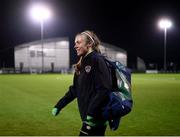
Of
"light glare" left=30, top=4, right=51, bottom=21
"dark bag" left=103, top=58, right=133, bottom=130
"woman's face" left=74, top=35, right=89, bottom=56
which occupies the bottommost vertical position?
"dark bag" left=103, top=58, right=133, bottom=130

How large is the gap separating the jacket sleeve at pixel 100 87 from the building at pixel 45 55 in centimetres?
6756

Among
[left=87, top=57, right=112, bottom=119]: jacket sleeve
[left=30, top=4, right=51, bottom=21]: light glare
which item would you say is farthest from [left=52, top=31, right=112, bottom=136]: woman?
[left=30, top=4, right=51, bottom=21]: light glare

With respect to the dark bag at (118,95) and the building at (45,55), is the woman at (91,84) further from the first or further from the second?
the building at (45,55)

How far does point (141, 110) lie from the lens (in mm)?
13383

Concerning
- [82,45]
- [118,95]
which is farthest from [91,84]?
[82,45]

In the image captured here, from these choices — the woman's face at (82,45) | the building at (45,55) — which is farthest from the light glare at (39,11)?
the woman's face at (82,45)

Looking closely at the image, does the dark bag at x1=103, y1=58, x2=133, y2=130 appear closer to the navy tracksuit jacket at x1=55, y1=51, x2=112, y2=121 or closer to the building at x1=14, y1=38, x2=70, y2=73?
the navy tracksuit jacket at x1=55, y1=51, x2=112, y2=121

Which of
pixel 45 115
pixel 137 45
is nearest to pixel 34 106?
pixel 45 115

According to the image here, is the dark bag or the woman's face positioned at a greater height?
the woman's face

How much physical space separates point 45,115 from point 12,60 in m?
63.2

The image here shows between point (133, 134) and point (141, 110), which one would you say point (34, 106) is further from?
point (133, 134)

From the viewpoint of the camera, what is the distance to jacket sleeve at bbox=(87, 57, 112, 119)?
4.49 meters

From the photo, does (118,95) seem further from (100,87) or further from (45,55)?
A: (45,55)

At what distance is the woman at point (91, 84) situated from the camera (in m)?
4.50
